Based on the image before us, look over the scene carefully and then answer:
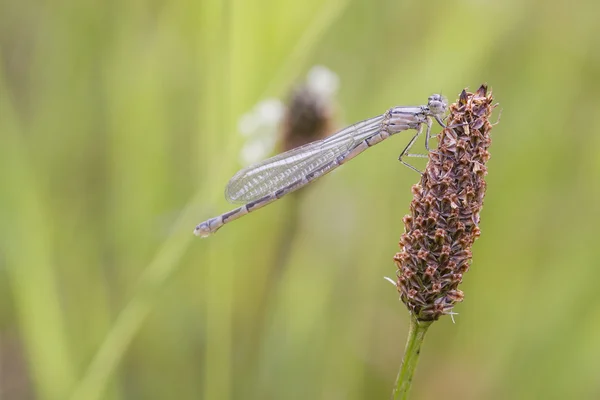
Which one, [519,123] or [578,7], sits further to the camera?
[578,7]

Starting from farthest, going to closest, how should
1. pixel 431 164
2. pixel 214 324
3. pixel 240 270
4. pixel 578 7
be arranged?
pixel 578 7, pixel 240 270, pixel 214 324, pixel 431 164

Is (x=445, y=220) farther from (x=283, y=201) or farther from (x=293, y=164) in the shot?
(x=283, y=201)

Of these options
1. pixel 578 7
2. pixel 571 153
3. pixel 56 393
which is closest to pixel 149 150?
pixel 56 393

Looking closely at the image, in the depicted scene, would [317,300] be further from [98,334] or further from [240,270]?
[98,334]

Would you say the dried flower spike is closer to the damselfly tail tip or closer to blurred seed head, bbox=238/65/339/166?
the damselfly tail tip

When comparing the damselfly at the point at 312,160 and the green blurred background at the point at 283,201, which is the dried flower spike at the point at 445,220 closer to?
the damselfly at the point at 312,160

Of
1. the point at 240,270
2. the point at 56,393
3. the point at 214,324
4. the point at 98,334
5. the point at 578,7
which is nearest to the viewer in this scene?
the point at 56,393

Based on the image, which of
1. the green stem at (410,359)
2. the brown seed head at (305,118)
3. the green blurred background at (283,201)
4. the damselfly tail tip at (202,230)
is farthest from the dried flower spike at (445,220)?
the brown seed head at (305,118)

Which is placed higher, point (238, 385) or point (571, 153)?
point (571, 153)

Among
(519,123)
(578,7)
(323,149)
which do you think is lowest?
(323,149)
